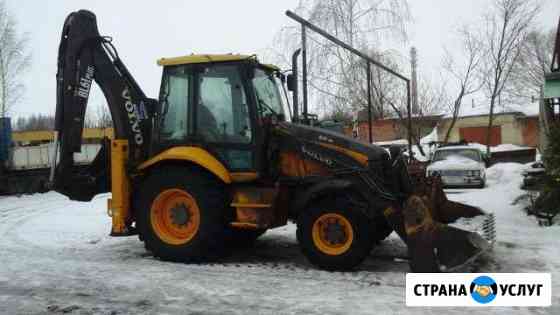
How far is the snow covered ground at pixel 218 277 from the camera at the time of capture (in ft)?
17.0

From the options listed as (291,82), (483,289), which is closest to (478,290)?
(483,289)

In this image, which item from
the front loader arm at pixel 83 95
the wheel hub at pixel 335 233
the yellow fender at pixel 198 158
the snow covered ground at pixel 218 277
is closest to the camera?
the snow covered ground at pixel 218 277

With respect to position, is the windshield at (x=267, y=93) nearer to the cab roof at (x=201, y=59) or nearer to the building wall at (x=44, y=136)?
the cab roof at (x=201, y=59)

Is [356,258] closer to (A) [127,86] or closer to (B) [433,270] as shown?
(B) [433,270]

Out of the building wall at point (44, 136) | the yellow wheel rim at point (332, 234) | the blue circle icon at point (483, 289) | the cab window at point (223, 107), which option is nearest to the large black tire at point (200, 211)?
the cab window at point (223, 107)

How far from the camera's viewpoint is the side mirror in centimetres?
749

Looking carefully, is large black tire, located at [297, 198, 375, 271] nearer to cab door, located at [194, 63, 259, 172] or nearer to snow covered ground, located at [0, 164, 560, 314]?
snow covered ground, located at [0, 164, 560, 314]

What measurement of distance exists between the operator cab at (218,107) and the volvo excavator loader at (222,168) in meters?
0.01

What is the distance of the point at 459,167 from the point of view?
16.2m

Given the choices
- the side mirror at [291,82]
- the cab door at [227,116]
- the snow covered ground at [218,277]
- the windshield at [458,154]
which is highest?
the side mirror at [291,82]

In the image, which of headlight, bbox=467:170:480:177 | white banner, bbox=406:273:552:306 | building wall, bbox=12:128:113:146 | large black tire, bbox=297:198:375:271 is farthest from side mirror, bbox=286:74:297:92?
building wall, bbox=12:128:113:146

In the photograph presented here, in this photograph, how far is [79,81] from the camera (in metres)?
7.45

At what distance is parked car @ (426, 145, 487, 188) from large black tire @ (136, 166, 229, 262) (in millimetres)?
9848

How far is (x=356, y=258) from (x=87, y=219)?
272 inches
